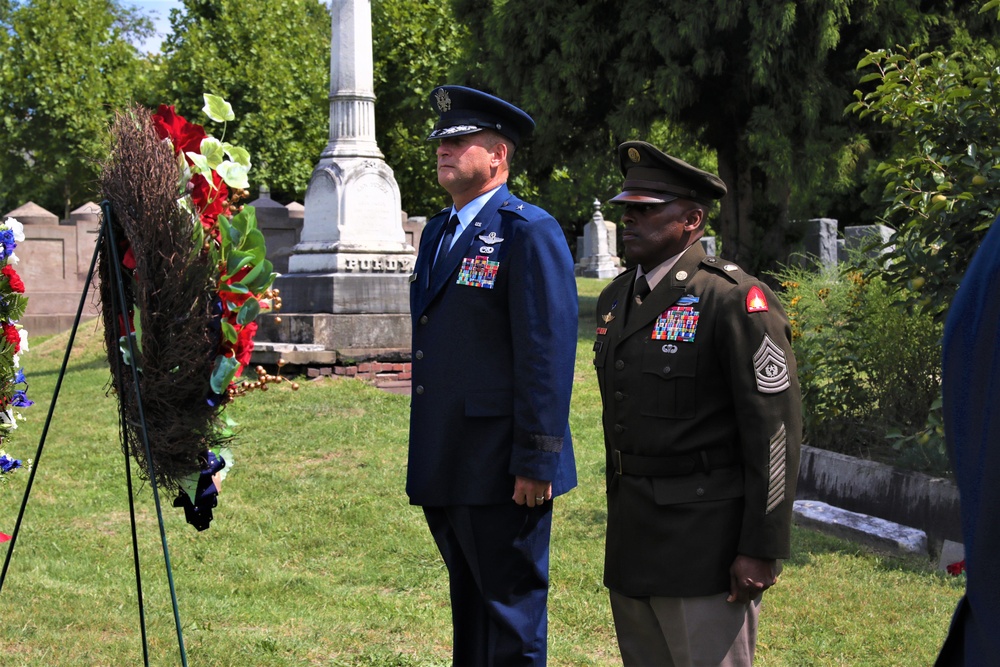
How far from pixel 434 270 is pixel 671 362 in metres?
0.97

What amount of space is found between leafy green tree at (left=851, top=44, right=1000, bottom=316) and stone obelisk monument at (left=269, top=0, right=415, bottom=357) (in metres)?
7.24

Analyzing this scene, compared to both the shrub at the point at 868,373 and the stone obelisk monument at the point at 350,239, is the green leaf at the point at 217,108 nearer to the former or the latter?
the shrub at the point at 868,373

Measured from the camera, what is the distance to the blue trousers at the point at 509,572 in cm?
339

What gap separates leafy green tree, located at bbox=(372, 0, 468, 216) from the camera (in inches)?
1123

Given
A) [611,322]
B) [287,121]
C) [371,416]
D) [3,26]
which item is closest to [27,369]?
[371,416]

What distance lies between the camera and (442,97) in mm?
3678

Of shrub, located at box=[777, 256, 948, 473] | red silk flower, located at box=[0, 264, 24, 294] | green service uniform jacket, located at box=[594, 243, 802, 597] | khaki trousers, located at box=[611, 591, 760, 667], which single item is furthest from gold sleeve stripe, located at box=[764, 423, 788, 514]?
shrub, located at box=[777, 256, 948, 473]

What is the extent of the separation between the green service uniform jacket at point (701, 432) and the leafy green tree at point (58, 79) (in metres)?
29.4

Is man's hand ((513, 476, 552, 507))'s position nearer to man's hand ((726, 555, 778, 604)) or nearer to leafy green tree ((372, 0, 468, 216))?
man's hand ((726, 555, 778, 604))

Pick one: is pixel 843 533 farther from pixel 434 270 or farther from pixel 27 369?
pixel 27 369

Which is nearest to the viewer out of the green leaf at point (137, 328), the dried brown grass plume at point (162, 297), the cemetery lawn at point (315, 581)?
the dried brown grass plume at point (162, 297)

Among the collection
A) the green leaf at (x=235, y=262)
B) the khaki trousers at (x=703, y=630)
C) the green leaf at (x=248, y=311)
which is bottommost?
the khaki trousers at (x=703, y=630)

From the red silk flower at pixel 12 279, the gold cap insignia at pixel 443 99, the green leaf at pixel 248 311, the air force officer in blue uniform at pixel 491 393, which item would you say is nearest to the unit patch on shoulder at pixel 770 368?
the air force officer in blue uniform at pixel 491 393

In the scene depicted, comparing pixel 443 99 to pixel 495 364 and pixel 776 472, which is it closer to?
pixel 495 364
